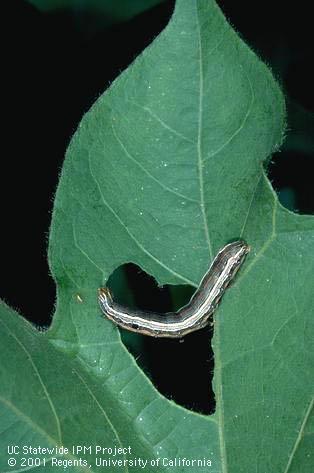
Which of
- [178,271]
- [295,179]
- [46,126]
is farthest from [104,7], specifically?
[178,271]

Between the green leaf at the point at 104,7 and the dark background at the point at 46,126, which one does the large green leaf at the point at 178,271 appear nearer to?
the dark background at the point at 46,126

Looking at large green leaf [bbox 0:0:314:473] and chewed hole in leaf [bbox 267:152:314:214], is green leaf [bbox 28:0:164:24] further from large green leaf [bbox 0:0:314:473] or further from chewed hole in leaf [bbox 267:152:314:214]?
large green leaf [bbox 0:0:314:473]

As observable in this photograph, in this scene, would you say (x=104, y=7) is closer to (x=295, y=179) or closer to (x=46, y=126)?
(x=46, y=126)

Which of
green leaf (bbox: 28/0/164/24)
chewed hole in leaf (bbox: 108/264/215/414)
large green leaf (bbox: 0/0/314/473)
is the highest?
green leaf (bbox: 28/0/164/24)

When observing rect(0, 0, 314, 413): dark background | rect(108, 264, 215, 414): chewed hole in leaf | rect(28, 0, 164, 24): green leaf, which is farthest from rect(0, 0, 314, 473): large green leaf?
rect(28, 0, 164, 24): green leaf

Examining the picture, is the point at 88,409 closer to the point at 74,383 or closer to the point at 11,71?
the point at 74,383

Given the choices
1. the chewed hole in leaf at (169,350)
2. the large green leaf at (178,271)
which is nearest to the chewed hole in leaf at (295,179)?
the chewed hole in leaf at (169,350)
